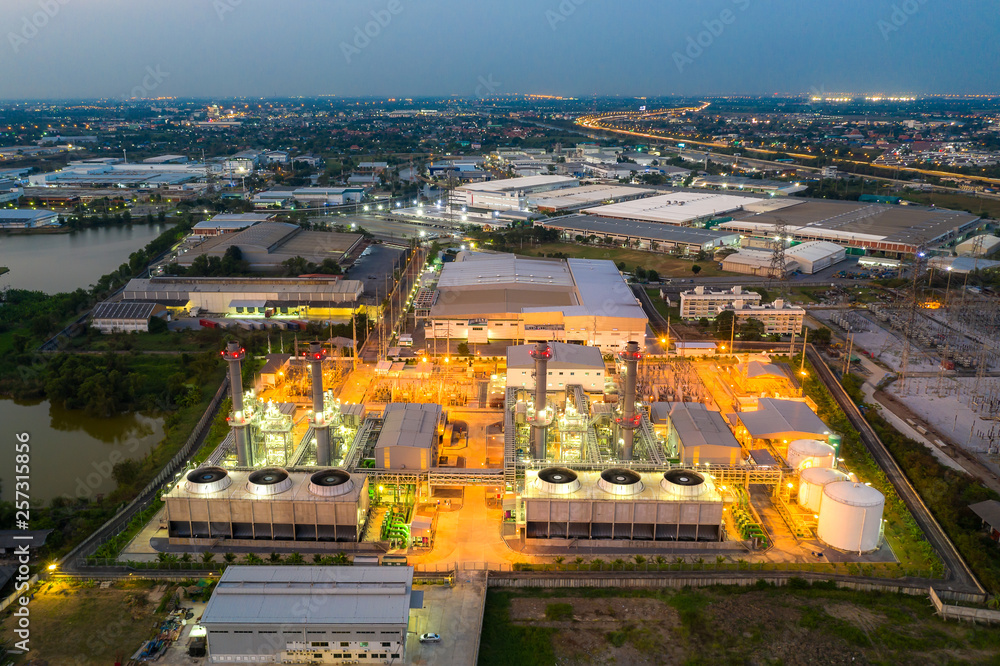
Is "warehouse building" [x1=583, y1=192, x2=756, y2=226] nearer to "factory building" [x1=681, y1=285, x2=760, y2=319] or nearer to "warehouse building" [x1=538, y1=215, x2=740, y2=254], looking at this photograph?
"warehouse building" [x1=538, y1=215, x2=740, y2=254]

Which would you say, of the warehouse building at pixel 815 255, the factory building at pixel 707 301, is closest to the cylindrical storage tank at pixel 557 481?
the factory building at pixel 707 301

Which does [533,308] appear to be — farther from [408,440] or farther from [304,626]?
[304,626]

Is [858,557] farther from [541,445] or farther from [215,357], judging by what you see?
[215,357]

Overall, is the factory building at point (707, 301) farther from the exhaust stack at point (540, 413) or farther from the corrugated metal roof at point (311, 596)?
the corrugated metal roof at point (311, 596)

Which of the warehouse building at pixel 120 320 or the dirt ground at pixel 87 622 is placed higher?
the warehouse building at pixel 120 320

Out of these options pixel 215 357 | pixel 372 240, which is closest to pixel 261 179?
pixel 372 240
